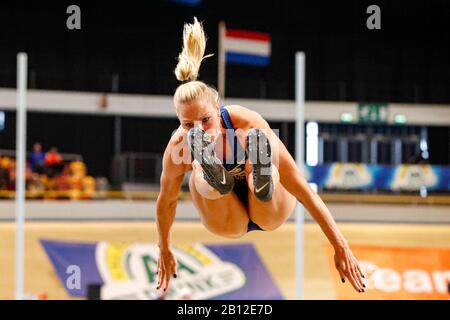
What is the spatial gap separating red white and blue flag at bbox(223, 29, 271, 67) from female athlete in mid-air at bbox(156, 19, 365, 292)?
10.3ft

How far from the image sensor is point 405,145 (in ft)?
37.3

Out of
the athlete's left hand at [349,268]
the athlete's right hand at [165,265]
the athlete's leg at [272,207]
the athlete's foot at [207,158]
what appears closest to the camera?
the athlete's foot at [207,158]

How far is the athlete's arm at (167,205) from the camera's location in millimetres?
2902

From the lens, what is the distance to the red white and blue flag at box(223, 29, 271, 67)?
6.24 metres

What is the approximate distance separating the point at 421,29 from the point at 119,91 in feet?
→ 15.3

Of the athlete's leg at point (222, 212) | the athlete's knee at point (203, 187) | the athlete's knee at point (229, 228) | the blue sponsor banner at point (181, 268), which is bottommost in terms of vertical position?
the blue sponsor banner at point (181, 268)

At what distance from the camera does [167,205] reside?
3094 mm

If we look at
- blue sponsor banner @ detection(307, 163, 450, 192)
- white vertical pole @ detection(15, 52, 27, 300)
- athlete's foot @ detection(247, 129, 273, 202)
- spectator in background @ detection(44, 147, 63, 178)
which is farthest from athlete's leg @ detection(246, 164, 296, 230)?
blue sponsor banner @ detection(307, 163, 450, 192)

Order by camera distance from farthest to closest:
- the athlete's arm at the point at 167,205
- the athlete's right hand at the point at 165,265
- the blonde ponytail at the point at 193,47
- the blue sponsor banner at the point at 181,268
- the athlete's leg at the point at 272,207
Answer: the blue sponsor banner at the point at 181,268
the athlete's right hand at the point at 165,265
the athlete's leg at the point at 272,207
the blonde ponytail at the point at 193,47
the athlete's arm at the point at 167,205

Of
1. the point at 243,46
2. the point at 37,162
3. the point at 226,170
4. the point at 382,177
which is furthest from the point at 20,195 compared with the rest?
the point at 382,177

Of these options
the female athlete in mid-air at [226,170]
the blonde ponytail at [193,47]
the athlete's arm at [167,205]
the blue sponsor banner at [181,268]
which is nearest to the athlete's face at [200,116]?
the female athlete in mid-air at [226,170]

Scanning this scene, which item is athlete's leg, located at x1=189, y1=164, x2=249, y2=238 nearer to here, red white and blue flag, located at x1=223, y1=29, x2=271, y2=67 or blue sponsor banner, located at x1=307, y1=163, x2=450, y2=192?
red white and blue flag, located at x1=223, y1=29, x2=271, y2=67

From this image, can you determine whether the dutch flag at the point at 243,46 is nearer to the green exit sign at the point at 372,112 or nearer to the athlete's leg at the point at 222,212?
the athlete's leg at the point at 222,212

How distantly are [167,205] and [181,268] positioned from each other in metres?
3.62
